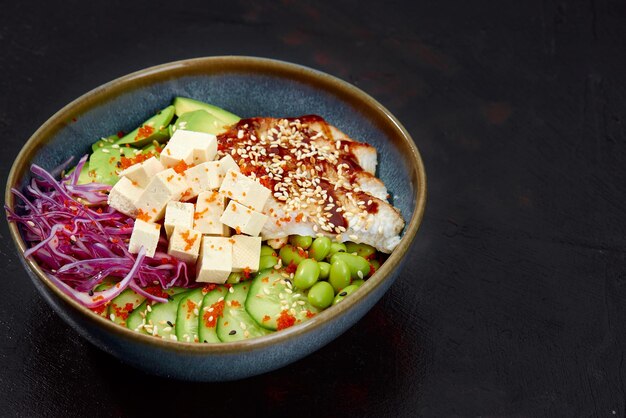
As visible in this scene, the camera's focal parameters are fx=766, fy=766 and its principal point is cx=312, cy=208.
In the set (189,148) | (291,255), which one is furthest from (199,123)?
(291,255)

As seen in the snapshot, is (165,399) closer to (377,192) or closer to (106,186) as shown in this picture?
(106,186)

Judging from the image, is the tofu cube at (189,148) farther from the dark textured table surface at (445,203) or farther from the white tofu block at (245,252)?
the dark textured table surface at (445,203)

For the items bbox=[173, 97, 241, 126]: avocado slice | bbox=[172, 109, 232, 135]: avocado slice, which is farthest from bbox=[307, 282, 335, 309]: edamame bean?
bbox=[173, 97, 241, 126]: avocado slice

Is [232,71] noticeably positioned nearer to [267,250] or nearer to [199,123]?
[199,123]

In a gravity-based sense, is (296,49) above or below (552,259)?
above

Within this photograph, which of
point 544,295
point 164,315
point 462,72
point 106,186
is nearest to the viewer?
point 164,315

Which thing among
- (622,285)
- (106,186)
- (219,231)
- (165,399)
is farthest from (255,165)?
(622,285)
